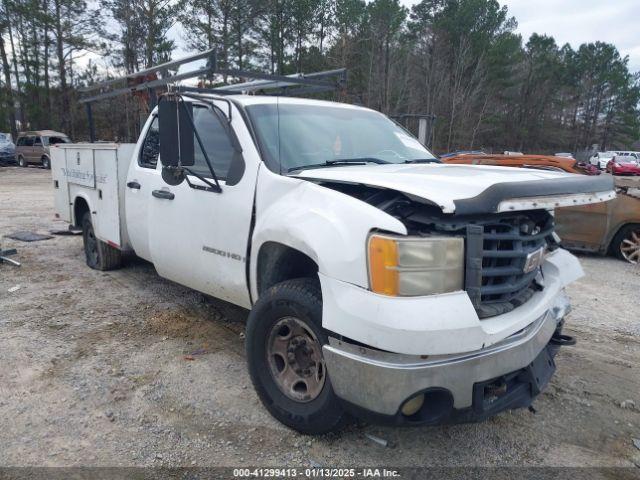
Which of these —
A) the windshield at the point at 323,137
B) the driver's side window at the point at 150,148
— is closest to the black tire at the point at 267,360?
the windshield at the point at 323,137

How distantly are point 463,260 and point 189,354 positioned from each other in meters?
2.48

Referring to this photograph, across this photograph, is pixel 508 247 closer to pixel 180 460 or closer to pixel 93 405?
pixel 180 460

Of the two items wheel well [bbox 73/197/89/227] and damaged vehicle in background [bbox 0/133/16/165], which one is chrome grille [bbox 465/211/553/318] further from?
damaged vehicle in background [bbox 0/133/16/165]

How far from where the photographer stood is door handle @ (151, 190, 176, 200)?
3.94m

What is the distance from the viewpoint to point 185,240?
383 centimetres

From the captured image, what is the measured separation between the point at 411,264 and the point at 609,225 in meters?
6.71

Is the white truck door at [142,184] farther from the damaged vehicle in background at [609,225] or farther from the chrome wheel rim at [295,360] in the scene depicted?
the damaged vehicle in background at [609,225]

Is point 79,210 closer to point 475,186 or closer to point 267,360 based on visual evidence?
point 267,360

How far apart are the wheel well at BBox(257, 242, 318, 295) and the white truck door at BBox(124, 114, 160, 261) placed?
1.78 m

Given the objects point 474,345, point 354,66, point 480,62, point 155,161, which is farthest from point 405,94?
point 474,345

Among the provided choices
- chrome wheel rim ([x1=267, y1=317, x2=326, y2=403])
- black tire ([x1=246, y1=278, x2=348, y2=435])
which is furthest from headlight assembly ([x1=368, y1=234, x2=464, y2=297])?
chrome wheel rim ([x1=267, y1=317, x2=326, y2=403])

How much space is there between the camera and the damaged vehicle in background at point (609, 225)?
7.39m

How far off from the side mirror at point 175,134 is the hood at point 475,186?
0.84 meters

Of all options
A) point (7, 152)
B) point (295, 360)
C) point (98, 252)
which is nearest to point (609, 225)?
point (295, 360)
